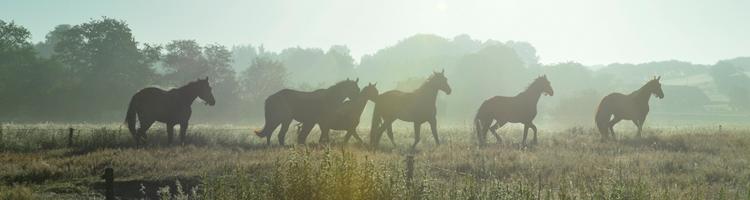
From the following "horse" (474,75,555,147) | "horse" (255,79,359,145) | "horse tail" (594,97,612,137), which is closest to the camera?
"horse" (255,79,359,145)

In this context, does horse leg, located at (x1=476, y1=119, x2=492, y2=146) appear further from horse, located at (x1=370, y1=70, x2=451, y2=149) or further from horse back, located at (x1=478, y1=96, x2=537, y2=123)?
horse, located at (x1=370, y1=70, x2=451, y2=149)

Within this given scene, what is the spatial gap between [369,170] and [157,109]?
514 inches

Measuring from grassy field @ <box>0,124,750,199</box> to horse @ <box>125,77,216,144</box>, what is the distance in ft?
2.20

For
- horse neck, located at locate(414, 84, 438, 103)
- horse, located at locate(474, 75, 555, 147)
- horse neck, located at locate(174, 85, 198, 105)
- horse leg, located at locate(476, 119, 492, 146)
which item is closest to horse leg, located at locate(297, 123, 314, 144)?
horse neck, located at locate(414, 84, 438, 103)

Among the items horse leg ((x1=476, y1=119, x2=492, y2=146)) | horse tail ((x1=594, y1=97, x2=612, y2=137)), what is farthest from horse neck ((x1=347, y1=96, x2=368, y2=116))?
horse tail ((x1=594, y1=97, x2=612, y2=137))

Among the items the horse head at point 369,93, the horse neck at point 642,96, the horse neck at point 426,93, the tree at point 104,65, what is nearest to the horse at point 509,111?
the horse neck at point 426,93

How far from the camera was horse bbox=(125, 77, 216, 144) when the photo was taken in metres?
16.8

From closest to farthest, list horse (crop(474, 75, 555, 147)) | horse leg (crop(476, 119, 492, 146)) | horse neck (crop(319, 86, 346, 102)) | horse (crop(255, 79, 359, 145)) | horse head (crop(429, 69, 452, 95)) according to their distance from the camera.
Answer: horse (crop(255, 79, 359, 145)), horse neck (crop(319, 86, 346, 102)), horse head (crop(429, 69, 452, 95)), horse leg (crop(476, 119, 492, 146)), horse (crop(474, 75, 555, 147))

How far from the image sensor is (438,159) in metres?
14.5

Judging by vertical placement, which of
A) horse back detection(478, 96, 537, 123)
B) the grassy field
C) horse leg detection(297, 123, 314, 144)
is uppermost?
horse back detection(478, 96, 537, 123)

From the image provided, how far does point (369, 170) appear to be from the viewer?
5.98m

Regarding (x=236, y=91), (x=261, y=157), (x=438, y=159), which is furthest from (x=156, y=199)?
(x=236, y=91)

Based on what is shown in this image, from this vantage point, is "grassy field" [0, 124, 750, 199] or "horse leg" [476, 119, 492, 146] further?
"horse leg" [476, 119, 492, 146]

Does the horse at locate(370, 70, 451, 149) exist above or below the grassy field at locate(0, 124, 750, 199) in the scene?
above
